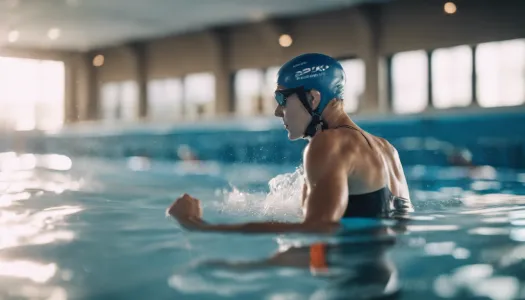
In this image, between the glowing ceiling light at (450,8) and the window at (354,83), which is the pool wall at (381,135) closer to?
the glowing ceiling light at (450,8)

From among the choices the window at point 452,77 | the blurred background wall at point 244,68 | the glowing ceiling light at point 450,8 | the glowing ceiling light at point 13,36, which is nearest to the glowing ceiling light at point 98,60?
the blurred background wall at point 244,68

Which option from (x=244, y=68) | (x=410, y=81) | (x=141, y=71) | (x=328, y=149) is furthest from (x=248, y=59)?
(x=328, y=149)

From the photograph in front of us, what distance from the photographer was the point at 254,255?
2.36 meters

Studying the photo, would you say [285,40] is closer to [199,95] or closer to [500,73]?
[199,95]

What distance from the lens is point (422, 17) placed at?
55.8 feet

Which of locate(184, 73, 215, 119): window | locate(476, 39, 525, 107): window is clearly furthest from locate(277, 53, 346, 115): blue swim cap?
locate(184, 73, 215, 119): window

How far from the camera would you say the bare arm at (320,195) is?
6.89ft

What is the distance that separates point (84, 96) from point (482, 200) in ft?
85.1

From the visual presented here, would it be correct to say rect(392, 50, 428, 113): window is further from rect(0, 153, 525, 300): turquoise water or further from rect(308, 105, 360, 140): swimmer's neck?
rect(308, 105, 360, 140): swimmer's neck

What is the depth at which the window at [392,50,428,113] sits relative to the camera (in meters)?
16.8

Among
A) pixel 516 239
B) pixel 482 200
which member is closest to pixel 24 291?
pixel 516 239

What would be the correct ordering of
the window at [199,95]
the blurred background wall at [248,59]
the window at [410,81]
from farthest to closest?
the window at [199,95] < the window at [410,81] < the blurred background wall at [248,59]

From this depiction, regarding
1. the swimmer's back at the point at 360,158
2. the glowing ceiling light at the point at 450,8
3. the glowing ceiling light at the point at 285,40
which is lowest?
the swimmer's back at the point at 360,158

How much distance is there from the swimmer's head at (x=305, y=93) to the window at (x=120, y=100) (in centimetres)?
2393
